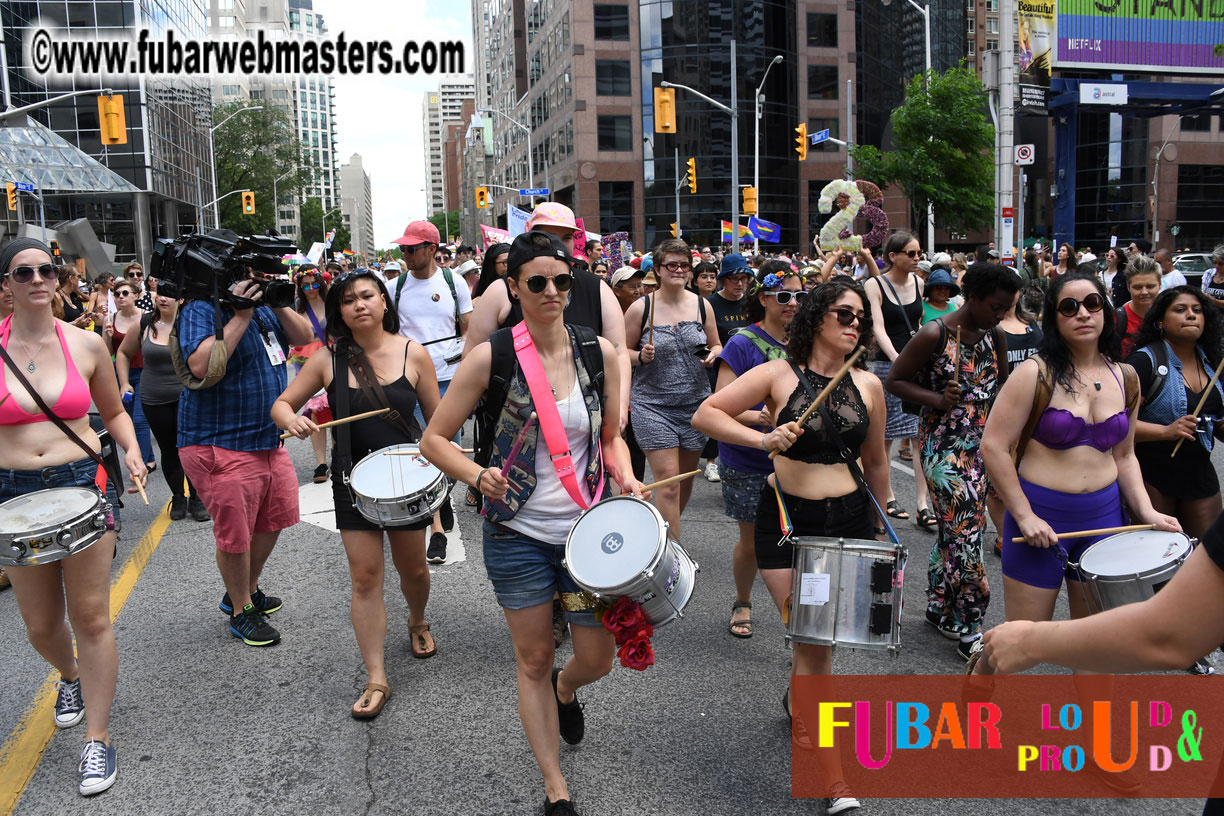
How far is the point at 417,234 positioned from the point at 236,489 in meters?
2.78

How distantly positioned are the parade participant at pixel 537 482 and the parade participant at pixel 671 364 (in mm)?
2117

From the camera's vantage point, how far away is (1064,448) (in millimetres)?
3615

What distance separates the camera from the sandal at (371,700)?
13.2 feet

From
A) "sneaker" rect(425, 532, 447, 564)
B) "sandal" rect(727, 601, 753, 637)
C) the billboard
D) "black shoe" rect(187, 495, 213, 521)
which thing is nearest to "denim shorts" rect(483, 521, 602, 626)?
"sandal" rect(727, 601, 753, 637)

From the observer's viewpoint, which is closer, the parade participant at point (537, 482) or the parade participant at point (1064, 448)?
the parade participant at point (537, 482)

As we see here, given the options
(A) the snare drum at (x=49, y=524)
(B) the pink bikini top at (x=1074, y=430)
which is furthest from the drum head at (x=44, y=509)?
(B) the pink bikini top at (x=1074, y=430)

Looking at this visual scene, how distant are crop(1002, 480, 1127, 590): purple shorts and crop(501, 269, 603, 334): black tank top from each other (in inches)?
93.1

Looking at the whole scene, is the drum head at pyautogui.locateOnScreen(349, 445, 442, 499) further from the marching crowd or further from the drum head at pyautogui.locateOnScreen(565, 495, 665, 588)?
the drum head at pyautogui.locateOnScreen(565, 495, 665, 588)

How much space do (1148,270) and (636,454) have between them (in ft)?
11.8

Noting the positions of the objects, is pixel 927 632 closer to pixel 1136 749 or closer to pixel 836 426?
pixel 1136 749

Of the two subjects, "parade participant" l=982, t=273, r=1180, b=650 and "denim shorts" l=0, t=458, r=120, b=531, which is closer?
"parade participant" l=982, t=273, r=1180, b=650

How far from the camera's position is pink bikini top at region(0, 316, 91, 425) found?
371 centimetres

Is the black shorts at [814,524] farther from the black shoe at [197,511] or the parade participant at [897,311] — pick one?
the black shoe at [197,511]

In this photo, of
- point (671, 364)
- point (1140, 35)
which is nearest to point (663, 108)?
point (671, 364)
